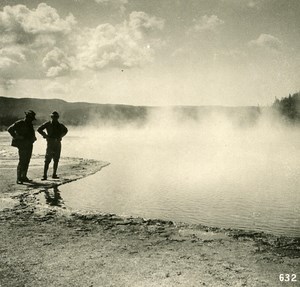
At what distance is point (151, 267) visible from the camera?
463 centimetres

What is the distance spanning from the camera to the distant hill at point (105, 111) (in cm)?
12200

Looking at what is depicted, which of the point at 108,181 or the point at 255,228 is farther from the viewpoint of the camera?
the point at 108,181

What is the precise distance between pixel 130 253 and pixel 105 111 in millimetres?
136546

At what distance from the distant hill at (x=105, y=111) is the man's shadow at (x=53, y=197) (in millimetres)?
107266

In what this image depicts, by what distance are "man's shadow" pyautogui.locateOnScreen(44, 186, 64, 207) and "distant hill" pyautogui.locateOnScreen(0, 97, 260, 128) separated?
10727cm

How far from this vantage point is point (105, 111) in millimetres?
140000

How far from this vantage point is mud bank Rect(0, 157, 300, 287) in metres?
4.30

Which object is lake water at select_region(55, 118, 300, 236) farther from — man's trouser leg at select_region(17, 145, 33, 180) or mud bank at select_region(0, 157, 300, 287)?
man's trouser leg at select_region(17, 145, 33, 180)

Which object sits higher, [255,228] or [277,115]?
[277,115]

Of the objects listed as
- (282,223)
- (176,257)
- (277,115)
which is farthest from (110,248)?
(277,115)

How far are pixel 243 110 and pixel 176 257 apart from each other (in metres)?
123

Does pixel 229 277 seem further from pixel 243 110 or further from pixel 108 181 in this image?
pixel 243 110

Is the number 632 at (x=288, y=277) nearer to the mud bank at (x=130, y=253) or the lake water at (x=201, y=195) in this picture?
the mud bank at (x=130, y=253)

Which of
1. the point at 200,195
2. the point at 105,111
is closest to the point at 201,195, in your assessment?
the point at 200,195
